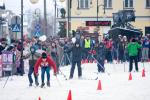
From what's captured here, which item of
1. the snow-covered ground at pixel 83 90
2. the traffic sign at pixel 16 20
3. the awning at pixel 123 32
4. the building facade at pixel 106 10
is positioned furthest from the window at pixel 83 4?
the snow-covered ground at pixel 83 90

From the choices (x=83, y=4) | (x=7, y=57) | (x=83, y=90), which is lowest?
(x=83, y=90)

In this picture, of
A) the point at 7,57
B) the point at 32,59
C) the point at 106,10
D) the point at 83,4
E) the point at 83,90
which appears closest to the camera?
the point at 83,90

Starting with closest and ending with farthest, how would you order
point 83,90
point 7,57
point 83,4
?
point 83,90 → point 7,57 → point 83,4

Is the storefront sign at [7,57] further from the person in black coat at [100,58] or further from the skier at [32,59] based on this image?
the person in black coat at [100,58]

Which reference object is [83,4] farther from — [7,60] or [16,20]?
[7,60]

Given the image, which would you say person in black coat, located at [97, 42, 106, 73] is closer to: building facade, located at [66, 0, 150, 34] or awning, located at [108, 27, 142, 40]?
awning, located at [108, 27, 142, 40]

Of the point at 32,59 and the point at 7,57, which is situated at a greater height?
the point at 32,59


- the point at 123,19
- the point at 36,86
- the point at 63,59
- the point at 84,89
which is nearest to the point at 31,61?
the point at 36,86

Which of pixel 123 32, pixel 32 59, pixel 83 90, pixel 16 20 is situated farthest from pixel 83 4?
pixel 83 90

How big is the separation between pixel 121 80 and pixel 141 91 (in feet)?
16.7

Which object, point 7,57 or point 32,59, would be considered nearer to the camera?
point 32,59

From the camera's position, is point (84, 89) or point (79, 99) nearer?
point (79, 99)

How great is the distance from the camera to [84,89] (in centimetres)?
2147

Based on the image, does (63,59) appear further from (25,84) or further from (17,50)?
(25,84)
